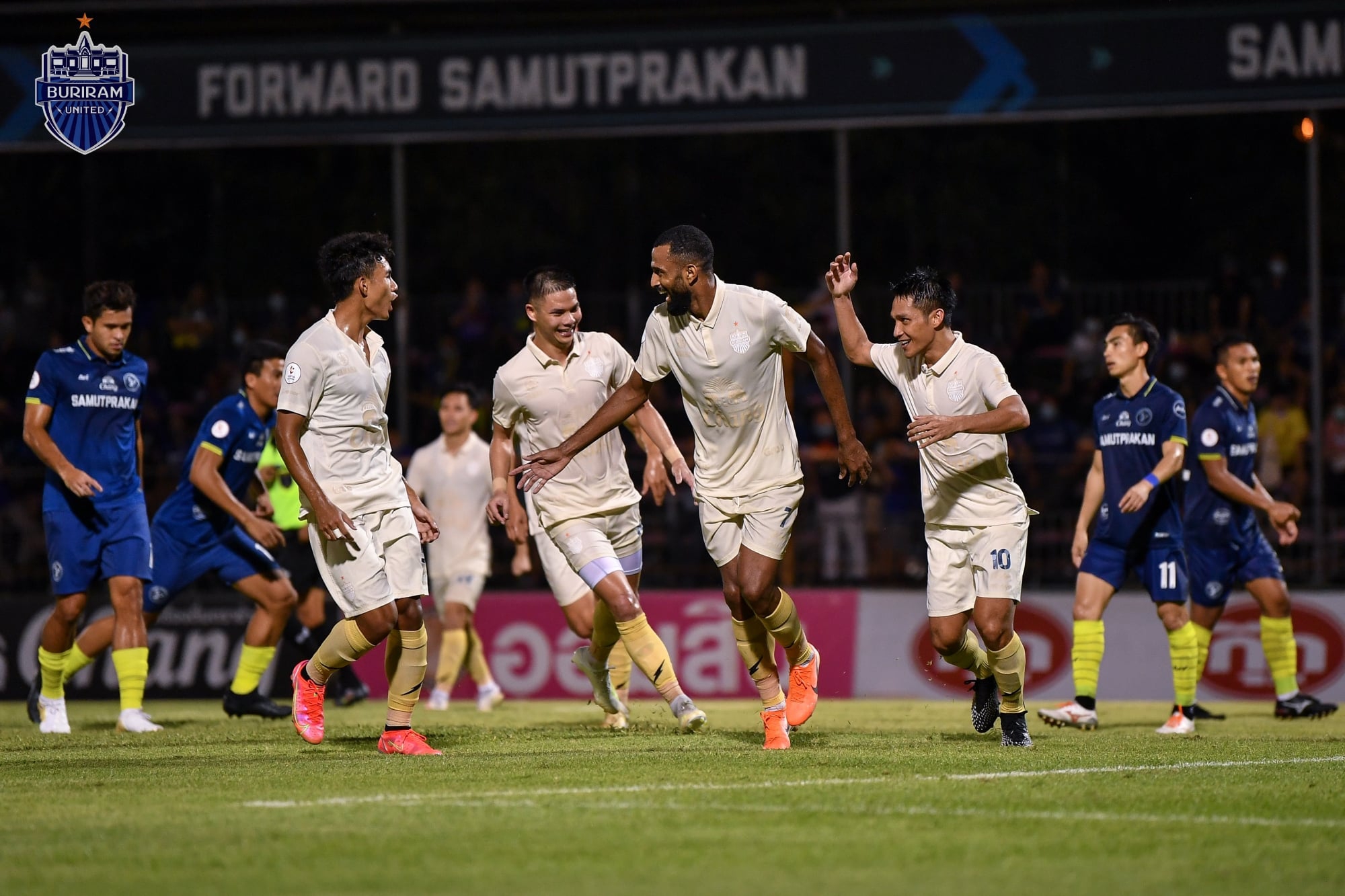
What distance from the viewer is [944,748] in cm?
878

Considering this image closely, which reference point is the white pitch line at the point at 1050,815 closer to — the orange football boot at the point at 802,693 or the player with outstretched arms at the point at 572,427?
the orange football boot at the point at 802,693

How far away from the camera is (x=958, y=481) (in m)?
8.98

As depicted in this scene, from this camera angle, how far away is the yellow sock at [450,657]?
42.6 feet

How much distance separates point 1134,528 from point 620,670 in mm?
3309

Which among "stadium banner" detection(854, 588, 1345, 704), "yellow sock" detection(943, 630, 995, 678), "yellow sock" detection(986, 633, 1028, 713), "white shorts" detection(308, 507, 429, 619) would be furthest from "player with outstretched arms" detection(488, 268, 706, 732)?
"stadium banner" detection(854, 588, 1345, 704)

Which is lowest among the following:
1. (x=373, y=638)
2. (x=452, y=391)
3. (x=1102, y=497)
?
(x=373, y=638)

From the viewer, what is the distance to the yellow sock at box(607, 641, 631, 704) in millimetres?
10812

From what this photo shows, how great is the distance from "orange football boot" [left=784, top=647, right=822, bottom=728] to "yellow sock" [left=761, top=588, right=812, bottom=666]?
4 centimetres

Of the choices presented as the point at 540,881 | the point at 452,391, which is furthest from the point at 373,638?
the point at 452,391

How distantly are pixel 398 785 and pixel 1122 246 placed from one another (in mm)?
24240

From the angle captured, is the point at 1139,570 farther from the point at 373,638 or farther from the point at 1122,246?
the point at 1122,246

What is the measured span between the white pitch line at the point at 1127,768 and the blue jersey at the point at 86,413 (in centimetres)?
576

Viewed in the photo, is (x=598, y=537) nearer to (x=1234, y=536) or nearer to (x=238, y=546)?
(x=238, y=546)

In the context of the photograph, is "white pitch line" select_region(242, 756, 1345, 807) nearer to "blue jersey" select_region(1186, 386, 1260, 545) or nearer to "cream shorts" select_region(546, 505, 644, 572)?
"cream shorts" select_region(546, 505, 644, 572)
